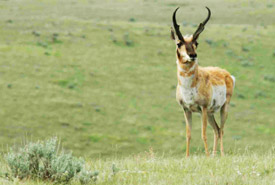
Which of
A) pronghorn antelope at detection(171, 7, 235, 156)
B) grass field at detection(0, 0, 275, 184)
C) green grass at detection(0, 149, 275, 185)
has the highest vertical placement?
pronghorn antelope at detection(171, 7, 235, 156)

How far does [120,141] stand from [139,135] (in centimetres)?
174

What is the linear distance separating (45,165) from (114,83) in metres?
36.1

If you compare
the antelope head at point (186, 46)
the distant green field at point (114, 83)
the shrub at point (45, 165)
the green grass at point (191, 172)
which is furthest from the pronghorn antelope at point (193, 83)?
the distant green field at point (114, 83)

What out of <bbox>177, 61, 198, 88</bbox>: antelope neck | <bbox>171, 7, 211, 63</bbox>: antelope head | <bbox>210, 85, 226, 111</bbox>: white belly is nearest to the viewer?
<bbox>171, 7, 211, 63</bbox>: antelope head

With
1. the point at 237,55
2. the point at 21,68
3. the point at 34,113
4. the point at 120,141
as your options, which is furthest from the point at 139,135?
the point at 237,55

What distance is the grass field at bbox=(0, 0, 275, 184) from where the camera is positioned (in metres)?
34.8

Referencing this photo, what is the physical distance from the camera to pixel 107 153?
3238cm

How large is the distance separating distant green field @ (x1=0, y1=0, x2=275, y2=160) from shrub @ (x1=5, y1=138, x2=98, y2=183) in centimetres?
1549

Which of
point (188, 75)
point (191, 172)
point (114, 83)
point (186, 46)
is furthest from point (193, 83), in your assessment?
point (114, 83)

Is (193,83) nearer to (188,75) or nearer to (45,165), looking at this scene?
(188,75)

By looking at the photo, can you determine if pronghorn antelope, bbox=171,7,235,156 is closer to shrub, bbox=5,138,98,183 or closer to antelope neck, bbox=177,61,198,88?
antelope neck, bbox=177,61,198,88

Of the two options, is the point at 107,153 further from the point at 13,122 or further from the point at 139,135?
the point at 13,122

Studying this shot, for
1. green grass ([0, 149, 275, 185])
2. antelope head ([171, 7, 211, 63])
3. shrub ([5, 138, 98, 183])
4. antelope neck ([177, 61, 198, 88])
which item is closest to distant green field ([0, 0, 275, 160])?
antelope neck ([177, 61, 198, 88])

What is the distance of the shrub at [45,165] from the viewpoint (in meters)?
7.59
